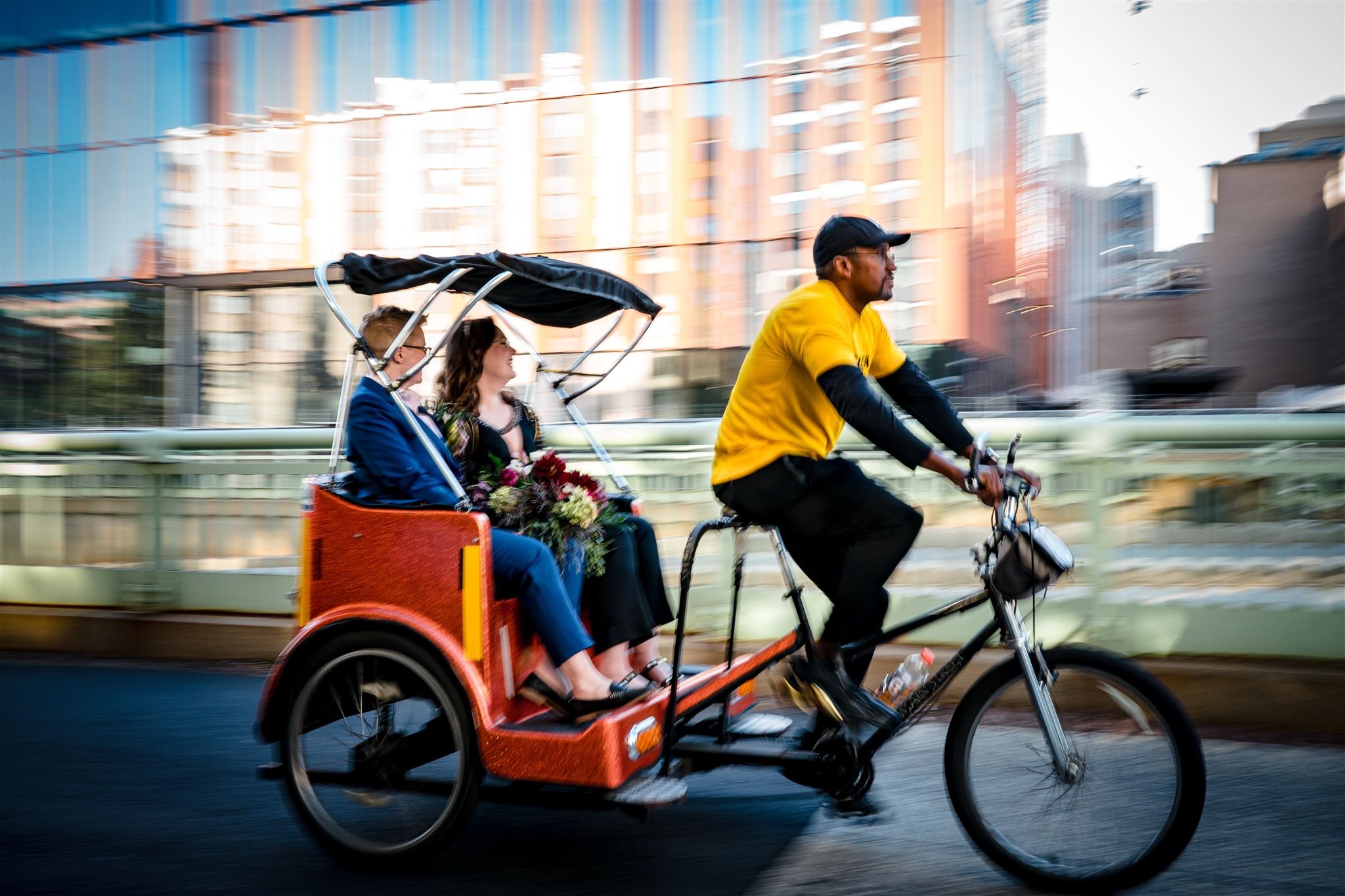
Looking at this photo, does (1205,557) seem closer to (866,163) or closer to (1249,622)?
(1249,622)

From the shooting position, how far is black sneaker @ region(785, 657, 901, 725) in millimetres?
3244

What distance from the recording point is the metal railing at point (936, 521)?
5.10m

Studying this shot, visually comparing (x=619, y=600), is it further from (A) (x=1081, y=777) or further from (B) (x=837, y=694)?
(A) (x=1081, y=777)

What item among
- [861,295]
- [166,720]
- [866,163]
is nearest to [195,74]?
[866,163]

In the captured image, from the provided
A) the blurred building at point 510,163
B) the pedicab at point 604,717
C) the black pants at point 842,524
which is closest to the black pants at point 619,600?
the pedicab at point 604,717

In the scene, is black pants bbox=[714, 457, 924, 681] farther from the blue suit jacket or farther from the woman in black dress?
the blue suit jacket

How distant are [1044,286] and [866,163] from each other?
229cm

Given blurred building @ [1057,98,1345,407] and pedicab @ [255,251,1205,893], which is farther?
blurred building @ [1057,98,1345,407]

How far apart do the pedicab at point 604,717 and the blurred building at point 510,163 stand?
6911 millimetres

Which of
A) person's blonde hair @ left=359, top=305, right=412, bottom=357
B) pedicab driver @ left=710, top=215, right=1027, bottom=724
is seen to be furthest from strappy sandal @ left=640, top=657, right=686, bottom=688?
person's blonde hair @ left=359, top=305, right=412, bottom=357

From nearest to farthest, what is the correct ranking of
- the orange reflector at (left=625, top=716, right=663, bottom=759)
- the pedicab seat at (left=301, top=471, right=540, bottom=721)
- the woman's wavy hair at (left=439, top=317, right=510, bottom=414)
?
1. the orange reflector at (left=625, top=716, right=663, bottom=759)
2. the pedicab seat at (left=301, top=471, right=540, bottom=721)
3. the woman's wavy hair at (left=439, top=317, right=510, bottom=414)

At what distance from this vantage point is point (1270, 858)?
3.36 metres

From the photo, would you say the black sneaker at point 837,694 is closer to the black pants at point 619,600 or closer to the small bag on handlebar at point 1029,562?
the small bag on handlebar at point 1029,562

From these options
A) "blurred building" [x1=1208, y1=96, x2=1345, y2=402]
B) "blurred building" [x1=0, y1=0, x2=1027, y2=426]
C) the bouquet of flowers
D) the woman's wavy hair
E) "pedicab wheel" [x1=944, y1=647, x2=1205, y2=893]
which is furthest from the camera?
"blurred building" [x1=0, y1=0, x2=1027, y2=426]
